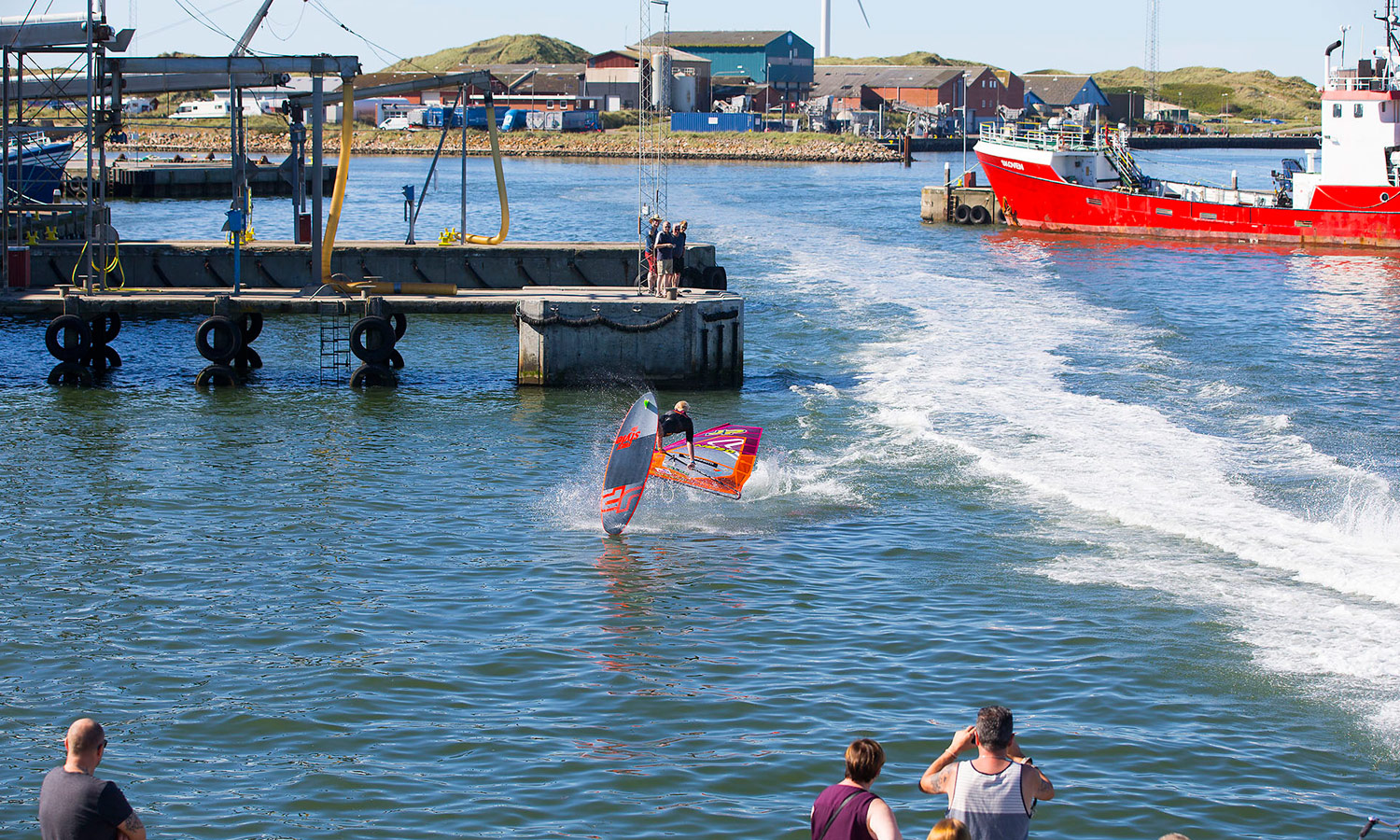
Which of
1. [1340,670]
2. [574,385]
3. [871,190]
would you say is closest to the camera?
[1340,670]

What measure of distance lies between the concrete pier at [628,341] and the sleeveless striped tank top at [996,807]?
2270 cm

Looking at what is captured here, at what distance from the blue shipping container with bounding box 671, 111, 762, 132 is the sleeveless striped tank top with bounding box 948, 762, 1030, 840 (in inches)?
6694

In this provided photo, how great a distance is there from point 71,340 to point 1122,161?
5890 centimetres

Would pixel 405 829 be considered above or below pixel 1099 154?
below

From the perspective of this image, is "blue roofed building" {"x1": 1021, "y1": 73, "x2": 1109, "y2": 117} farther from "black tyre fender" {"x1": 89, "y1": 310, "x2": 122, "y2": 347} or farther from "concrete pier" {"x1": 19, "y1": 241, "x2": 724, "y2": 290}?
"black tyre fender" {"x1": 89, "y1": 310, "x2": 122, "y2": 347}

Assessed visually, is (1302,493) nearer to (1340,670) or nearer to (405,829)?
(1340,670)

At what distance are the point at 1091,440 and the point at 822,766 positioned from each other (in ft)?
48.5

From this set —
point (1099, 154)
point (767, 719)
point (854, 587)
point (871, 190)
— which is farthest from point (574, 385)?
point (871, 190)

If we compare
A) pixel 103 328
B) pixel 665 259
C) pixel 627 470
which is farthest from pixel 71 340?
pixel 627 470

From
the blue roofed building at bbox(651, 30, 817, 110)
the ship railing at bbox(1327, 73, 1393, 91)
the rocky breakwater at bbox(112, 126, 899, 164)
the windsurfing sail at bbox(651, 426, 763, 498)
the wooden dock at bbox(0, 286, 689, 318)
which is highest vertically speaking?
the blue roofed building at bbox(651, 30, 817, 110)

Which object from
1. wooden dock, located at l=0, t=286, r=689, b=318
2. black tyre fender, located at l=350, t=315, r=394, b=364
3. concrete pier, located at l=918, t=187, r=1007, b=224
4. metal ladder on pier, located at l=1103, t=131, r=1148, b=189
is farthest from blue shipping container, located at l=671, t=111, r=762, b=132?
black tyre fender, located at l=350, t=315, r=394, b=364

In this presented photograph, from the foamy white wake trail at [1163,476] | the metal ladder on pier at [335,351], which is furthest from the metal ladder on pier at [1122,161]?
the metal ladder on pier at [335,351]

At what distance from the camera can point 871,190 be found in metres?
110

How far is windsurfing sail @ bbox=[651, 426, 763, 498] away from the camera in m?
21.9
